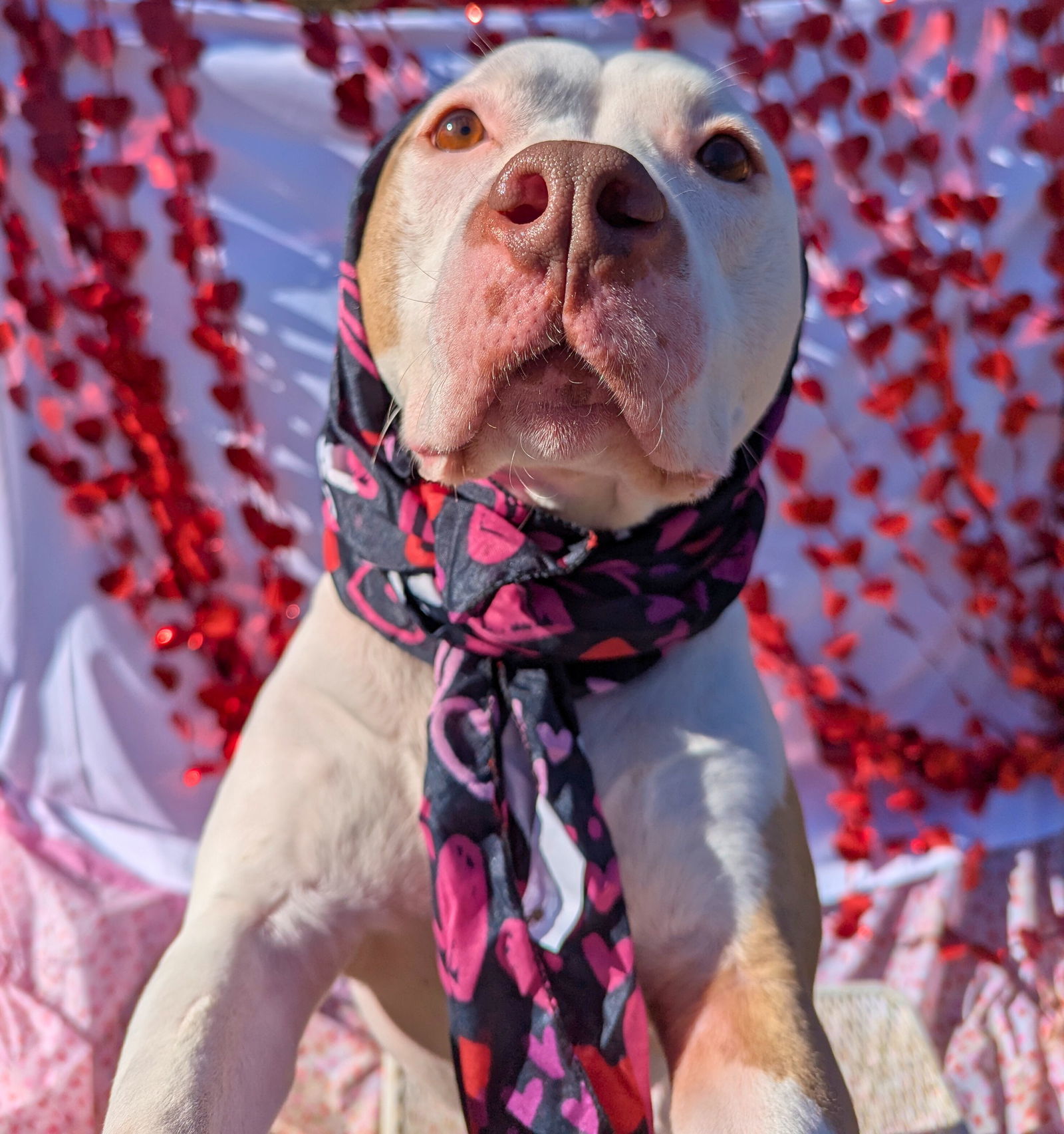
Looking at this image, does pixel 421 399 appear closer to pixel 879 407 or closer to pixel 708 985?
pixel 708 985

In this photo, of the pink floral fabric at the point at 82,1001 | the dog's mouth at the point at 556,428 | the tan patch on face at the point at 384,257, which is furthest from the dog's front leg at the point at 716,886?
the pink floral fabric at the point at 82,1001

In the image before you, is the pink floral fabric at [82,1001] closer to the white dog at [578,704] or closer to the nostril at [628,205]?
the white dog at [578,704]

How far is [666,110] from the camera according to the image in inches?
54.9

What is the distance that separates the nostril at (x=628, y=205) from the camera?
996mm

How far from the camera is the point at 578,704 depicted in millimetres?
1451

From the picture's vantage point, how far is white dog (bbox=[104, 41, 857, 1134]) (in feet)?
3.53

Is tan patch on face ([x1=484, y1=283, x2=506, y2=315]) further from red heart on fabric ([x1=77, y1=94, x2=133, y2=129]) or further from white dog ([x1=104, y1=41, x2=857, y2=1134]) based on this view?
red heart on fabric ([x1=77, y1=94, x2=133, y2=129])

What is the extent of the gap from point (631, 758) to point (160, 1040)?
641 mm

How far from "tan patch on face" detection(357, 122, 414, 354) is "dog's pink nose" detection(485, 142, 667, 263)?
387 mm

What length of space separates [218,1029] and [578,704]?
0.58 meters

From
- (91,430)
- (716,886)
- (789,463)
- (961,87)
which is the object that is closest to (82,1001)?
(91,430)

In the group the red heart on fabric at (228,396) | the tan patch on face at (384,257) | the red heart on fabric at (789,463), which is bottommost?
the red heart on fabric at (228,396)

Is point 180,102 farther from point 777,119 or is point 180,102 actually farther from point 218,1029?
point 218,1029

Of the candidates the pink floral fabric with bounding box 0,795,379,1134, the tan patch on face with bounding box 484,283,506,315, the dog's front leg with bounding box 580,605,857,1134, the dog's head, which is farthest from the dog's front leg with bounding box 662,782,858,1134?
the pink floral fabric with bounding box 0,795,379,1134
